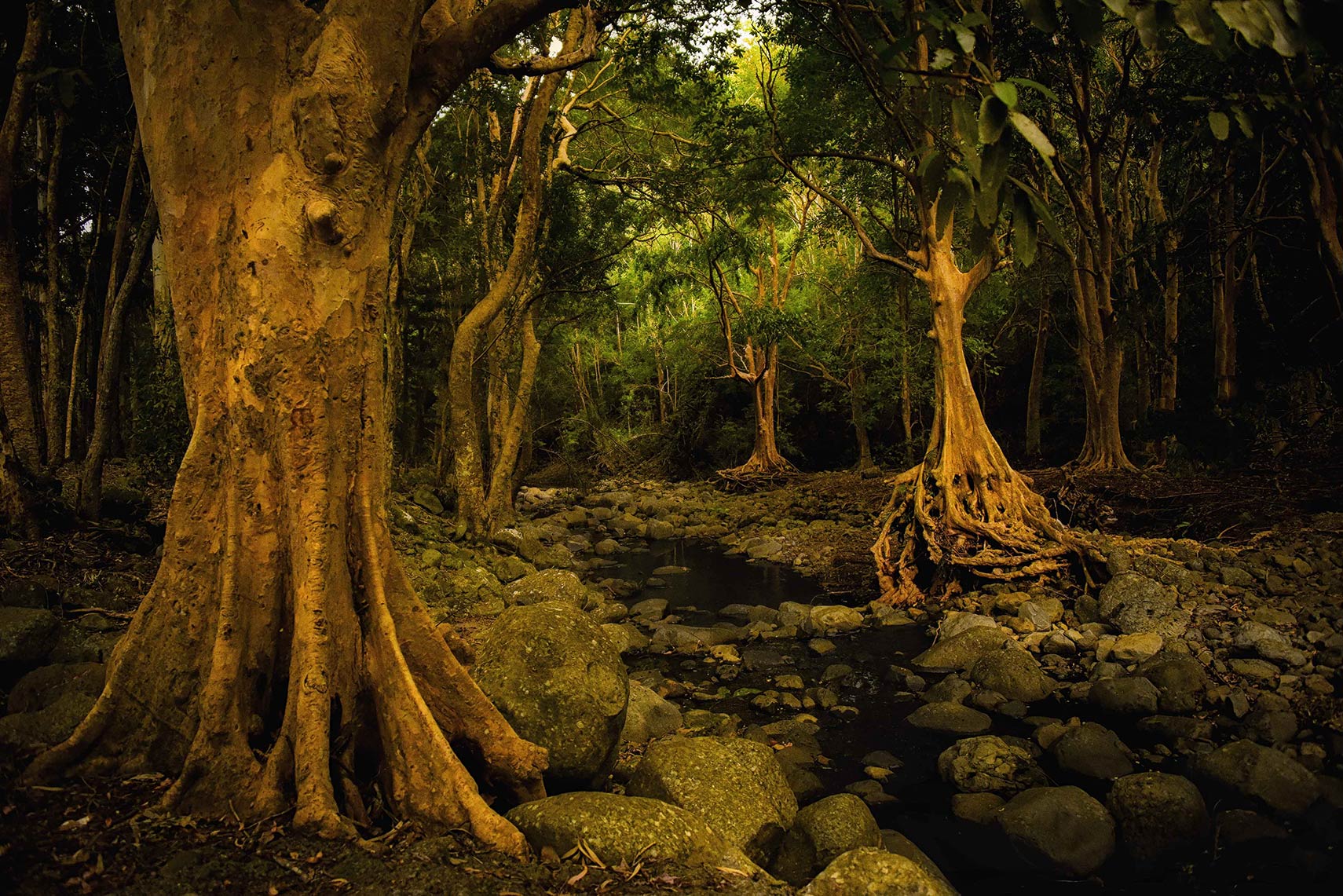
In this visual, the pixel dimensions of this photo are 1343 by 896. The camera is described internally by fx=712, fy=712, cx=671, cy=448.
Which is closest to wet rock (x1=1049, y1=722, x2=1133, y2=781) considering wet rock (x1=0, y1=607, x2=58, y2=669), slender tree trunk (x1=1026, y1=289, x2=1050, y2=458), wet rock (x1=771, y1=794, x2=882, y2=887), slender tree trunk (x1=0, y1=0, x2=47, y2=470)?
wet rock (x1=771, y1=794, x2=882, y2=887)

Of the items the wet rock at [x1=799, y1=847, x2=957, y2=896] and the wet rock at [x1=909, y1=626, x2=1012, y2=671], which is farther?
the wet rock at [x1=909, y1=626, x2=1012, y2=671]

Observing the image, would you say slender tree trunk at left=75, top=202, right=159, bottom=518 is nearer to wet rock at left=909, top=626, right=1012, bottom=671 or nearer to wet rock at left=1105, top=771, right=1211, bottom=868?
wet rock at left=909, top=626, right=1012, bottom=671

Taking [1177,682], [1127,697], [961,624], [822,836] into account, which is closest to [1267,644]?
[1177,682]

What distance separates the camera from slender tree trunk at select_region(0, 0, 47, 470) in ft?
17.4

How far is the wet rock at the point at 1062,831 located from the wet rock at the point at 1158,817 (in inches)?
3.7

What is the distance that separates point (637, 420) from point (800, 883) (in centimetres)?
2713

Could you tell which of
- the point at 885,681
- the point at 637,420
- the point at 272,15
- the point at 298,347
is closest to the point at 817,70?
the point at 885,681

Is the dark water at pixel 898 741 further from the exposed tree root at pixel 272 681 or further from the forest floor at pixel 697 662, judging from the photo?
Result: the exposed tree root at pixel 272 681

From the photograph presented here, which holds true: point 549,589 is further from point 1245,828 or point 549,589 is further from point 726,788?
point 1245,828

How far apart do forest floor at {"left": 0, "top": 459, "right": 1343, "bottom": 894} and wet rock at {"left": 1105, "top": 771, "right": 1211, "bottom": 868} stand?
6.9 inches

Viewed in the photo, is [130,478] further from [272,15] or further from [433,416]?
[433,416]

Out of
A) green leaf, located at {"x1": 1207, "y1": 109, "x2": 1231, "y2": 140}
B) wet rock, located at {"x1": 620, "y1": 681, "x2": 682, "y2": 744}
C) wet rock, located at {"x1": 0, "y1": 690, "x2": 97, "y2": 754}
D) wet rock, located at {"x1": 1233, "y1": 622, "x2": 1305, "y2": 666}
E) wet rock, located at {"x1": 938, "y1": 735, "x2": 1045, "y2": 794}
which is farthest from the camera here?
wet rock, located at {"x1": 1233, "y1": 622, "x2": 1305, "y2": 666}

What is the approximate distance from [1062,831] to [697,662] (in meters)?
4.00

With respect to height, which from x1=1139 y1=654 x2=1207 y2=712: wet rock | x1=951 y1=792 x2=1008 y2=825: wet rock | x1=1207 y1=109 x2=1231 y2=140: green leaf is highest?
x1=1207 y1=109 x2=1231 y2=140: green leaf
